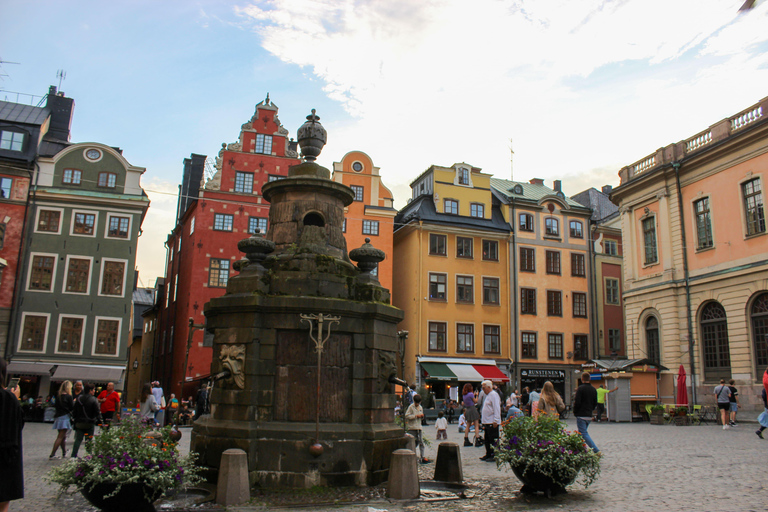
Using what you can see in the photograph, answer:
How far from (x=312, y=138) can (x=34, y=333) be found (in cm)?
2734

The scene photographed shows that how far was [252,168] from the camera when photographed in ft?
123

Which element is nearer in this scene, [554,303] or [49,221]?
[49,221]

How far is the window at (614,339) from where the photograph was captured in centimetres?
4417

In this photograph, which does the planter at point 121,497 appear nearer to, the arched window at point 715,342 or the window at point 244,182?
the arched window at point 715,342

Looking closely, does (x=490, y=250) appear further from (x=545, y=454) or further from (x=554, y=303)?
(x=545, y=454)

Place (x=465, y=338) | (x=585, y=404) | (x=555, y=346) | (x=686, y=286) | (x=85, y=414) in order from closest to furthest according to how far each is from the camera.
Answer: (x=585, y=404) → (x=85, y=414) → (x=686, y=286) → (x=465, y=338) → (x=555, y=346)

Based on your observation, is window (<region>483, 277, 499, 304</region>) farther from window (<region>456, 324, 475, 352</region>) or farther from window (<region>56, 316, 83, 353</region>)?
window (<region>56, 316, 83, 353</region>)

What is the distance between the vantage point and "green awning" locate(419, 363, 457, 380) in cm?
3681

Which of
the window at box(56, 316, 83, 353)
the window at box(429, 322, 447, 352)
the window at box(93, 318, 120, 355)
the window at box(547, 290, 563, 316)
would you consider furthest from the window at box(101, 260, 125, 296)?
the window at box(547, 290, 563, 316)

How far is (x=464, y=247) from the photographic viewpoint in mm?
41281

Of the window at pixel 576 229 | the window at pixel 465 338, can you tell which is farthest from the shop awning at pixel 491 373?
the window at pixel 576 229

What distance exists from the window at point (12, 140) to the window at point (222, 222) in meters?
10.9

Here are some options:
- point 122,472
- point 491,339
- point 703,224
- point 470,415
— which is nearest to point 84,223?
point 491,339

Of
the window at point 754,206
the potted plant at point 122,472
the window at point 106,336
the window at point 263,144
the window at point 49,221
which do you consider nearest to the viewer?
the potted plant at point 122,472
